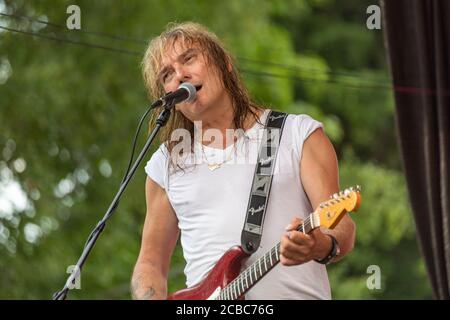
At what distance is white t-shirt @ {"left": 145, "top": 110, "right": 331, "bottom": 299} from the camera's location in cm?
323

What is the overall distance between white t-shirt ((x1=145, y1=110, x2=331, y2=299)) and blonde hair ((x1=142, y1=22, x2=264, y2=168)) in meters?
0.11

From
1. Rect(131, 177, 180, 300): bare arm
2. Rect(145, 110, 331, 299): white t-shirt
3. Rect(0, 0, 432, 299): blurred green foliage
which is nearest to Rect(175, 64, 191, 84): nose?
Rect(145, 110, 331, 299): white t-shirt

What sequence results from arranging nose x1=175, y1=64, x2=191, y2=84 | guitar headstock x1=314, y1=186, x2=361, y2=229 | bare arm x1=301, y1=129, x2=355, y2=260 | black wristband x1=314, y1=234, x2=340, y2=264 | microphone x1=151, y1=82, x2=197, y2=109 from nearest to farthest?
guitar headstock x1=314, y1=186, x2=361, y2=229, black wristband x1=314, y1=234, x2=340, y2=264, bare arm x1=301, y1=129, x2=355, y2=260, microphone x1=151, y1=82, x2=197, y2=109, nose x1=175, y1=64, x2=191, y2=84

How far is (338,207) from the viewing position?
286cm

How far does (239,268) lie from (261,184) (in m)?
0.28

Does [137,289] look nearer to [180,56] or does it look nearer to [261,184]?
[261,184]

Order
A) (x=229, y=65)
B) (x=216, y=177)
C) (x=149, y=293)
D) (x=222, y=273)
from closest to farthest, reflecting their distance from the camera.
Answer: (x=222, y=273) → (x=216, y=177) → (x=149, y=293) → (x=229, y=65)

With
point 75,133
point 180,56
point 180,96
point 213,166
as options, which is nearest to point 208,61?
point 180,56

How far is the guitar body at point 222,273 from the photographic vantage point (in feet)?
10.7

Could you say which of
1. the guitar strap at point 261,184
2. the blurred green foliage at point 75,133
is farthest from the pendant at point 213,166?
the blurred green foliage at point 75,133

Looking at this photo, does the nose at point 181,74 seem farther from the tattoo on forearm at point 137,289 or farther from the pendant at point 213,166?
the tattoo on forearm at point 137,289

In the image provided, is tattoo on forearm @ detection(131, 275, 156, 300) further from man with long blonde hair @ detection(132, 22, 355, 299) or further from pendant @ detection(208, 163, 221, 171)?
pendant @ detection(208, 163, 221, 171)
